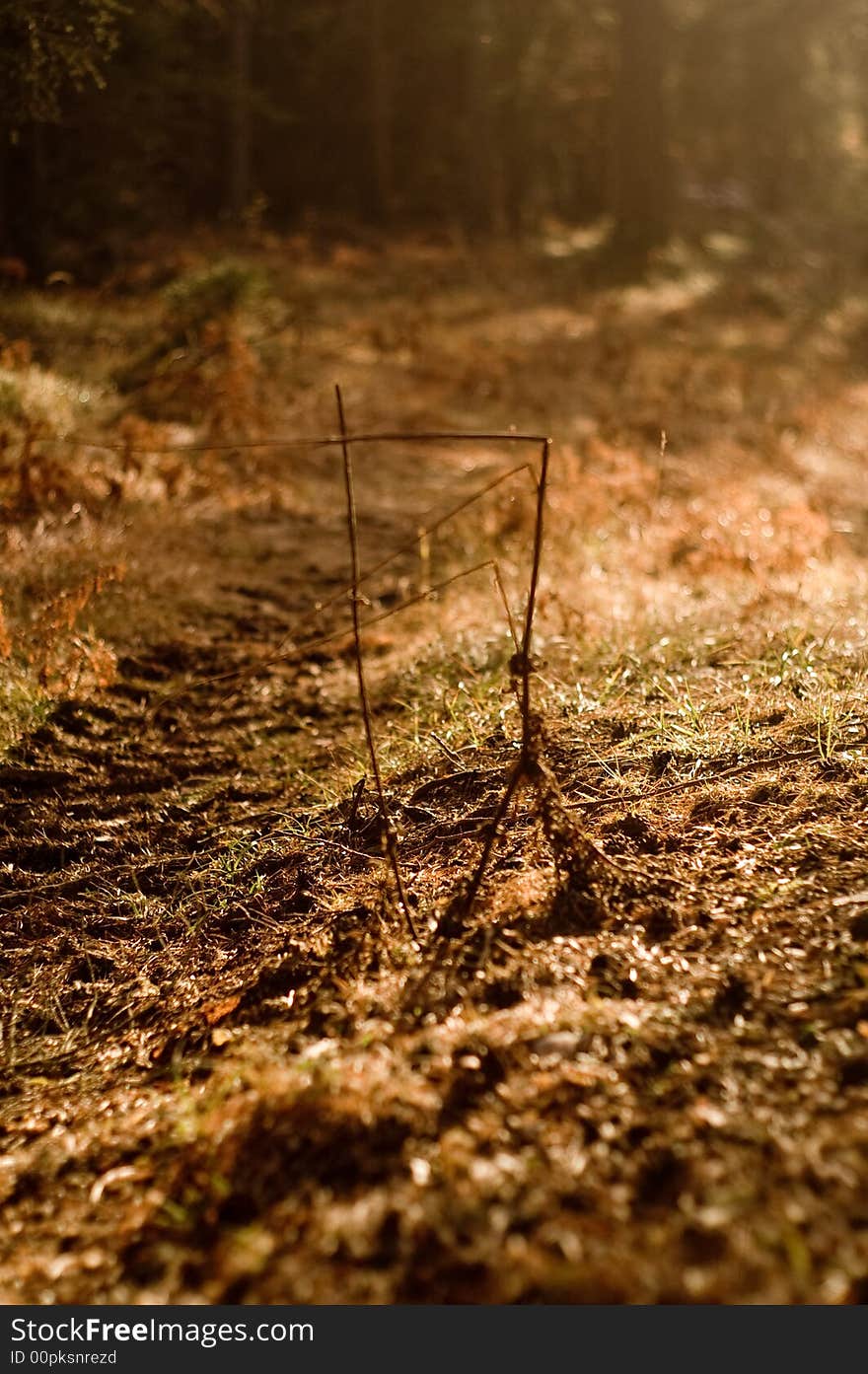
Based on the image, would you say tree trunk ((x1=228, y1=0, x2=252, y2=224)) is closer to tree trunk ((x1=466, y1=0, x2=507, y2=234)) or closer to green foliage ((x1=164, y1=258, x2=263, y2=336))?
tree trunk ((x1=466, y1=0, x2=507, y2=234))

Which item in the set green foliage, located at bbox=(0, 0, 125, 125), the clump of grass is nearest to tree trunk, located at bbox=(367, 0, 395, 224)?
the clump of grass

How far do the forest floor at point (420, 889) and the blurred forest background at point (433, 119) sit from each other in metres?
3.14

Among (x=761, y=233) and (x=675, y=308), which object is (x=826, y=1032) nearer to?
(x=675, y=308)

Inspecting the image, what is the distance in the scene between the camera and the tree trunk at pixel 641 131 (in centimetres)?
1655

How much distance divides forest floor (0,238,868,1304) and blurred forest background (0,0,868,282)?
3143mm

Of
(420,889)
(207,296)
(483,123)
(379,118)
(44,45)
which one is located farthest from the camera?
(483,123)

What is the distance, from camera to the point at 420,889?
8.38 feet

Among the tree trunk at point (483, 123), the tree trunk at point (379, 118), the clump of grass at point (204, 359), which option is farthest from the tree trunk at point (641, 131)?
the clump of grass at point (204, 359)

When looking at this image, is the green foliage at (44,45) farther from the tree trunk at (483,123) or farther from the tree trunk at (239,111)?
the tree trunk at (483,123)

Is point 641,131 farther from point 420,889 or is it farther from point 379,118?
point 420,889

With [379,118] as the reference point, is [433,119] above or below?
above

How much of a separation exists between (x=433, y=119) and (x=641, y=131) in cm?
1088

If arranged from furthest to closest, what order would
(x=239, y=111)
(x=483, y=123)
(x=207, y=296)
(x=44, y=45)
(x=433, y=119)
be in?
(x=433, y=119) → (x=483, y=123) → (x=239, y=111) → (x=207, y=296) → (x=44, y=45)

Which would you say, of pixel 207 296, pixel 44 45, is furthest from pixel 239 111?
pixel 44 45
